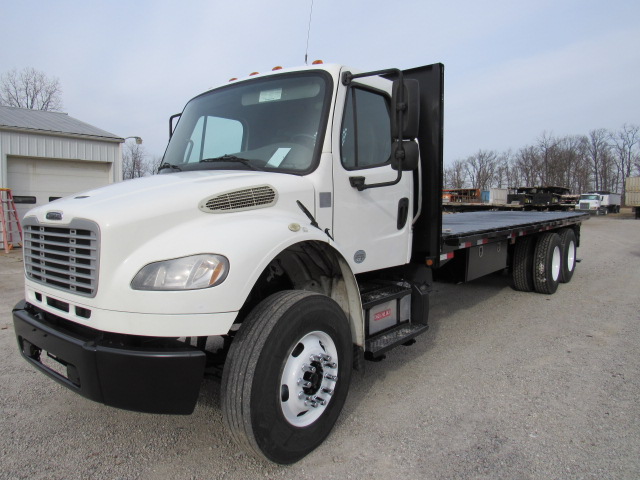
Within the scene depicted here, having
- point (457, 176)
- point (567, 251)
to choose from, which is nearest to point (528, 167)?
point (457, 176)

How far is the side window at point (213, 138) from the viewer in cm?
345

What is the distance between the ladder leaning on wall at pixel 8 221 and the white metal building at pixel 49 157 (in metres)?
0.45

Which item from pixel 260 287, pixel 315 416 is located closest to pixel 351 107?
pixel 260 287

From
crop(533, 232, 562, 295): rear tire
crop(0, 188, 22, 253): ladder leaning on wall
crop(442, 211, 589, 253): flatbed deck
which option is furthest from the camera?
crop(0, 188, 22, 253): ladder leaning on wall

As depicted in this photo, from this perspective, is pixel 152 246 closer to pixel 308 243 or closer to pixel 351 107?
pixel 308 243

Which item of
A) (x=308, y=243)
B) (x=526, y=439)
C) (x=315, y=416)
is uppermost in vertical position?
(x=308, y=243)

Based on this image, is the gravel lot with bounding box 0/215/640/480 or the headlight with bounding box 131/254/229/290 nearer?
the headlight with bounding box 131/254/229/290

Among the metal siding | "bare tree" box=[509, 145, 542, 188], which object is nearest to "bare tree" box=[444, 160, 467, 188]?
"bare tree" box=[509, 145, 542, 188]

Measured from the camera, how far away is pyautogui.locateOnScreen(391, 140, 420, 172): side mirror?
318cm

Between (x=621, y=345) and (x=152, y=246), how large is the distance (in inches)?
194

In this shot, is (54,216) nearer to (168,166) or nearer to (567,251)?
(168,166)

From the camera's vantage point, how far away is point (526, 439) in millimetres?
3043

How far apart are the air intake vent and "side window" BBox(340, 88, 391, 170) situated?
0.72 metres

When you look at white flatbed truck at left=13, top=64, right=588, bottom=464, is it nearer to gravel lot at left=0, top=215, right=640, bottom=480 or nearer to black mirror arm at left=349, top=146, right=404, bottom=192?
black mirror arm at left=349, top=146, right=404, bottom=192
